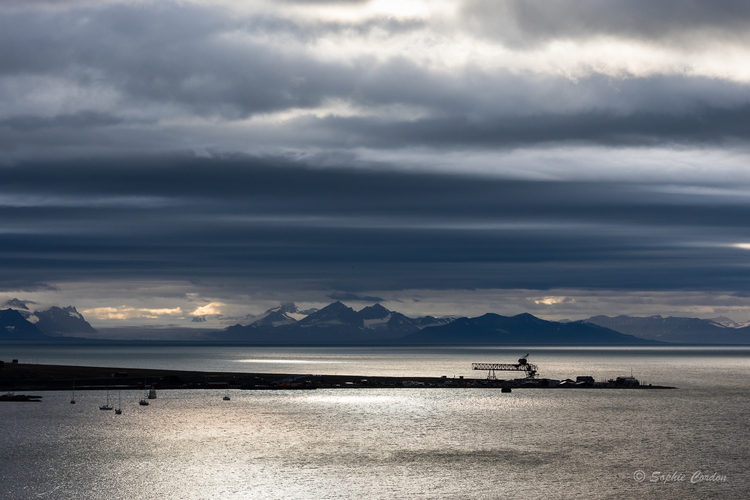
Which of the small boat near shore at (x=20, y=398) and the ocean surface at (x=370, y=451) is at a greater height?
the small boat near shore at (x=20, y=398)

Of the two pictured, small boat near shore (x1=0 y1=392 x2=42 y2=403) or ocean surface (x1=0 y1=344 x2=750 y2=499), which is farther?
small boat near shore (x1=0 y1=392 x2=42 y2=403)

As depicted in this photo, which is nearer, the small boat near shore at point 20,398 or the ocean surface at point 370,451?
the ocean surface at point 370,451

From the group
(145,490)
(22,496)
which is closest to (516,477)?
(145,490)

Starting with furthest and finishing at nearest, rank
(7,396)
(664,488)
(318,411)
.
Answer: (7,396), (318,411), (664,488)

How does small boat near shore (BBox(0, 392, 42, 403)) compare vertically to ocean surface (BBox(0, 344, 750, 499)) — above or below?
above

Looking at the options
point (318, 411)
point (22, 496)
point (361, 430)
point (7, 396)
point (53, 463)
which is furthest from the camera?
point (7, 396)

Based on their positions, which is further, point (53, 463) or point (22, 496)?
point (53, 463)

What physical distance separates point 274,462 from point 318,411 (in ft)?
219

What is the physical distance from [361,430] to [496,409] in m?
48.1

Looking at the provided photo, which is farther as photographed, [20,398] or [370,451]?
[20,398]

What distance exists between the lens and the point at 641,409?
579ft

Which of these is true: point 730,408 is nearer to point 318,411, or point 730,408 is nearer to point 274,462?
point 318,411

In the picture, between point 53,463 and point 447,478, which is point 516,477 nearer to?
point 447,478

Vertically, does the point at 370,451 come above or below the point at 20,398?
below
